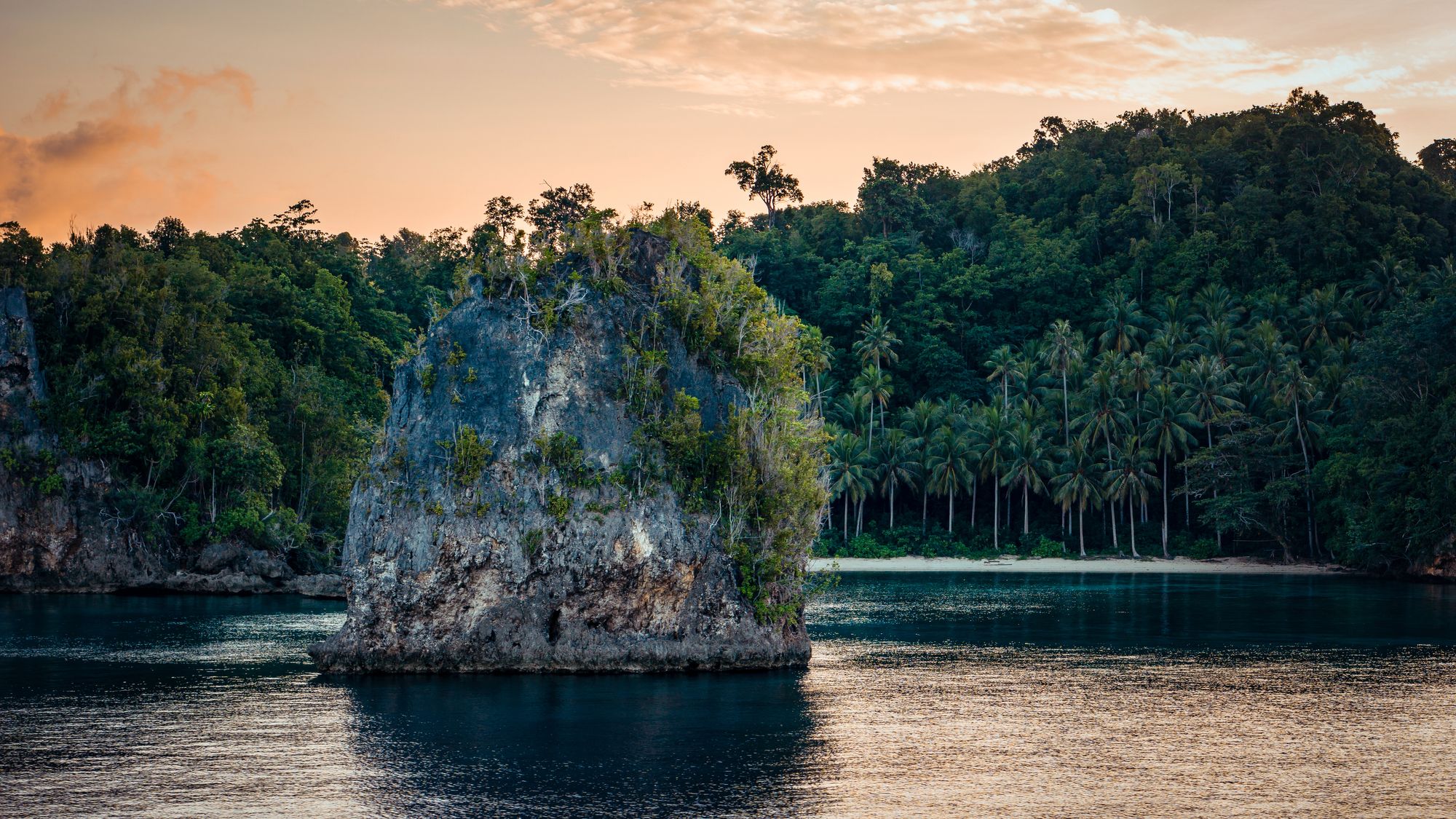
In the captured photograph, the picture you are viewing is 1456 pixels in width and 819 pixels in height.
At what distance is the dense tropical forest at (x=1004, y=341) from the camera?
64.4m

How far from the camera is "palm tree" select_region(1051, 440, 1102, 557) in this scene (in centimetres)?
8531

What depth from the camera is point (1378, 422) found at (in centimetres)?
7044

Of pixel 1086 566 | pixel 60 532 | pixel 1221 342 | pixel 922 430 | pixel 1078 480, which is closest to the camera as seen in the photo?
pixel 60 532

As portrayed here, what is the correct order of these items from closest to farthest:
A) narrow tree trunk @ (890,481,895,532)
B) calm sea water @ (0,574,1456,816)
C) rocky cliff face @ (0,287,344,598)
Answer: calm sea water @ (0,574,1456,816) → rocky cliff face @ (0,287,344,598) → narrow tree trunk @ (890,481,895,532)

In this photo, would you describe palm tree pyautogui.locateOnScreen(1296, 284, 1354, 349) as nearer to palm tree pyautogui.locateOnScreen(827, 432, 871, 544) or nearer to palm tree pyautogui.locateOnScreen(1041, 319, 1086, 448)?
palm tree pyautogui.locateOnScreen(1041, 319, 1086, 448)

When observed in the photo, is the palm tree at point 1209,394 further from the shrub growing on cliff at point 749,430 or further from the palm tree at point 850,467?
the shrub growing on cliff at point 749,430

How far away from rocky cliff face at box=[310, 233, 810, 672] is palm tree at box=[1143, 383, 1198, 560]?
192ft

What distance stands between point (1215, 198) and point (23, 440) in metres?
102

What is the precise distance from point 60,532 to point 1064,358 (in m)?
69.2

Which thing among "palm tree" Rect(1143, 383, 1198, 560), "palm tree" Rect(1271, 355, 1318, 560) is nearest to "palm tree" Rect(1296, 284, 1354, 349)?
"palm tree" Rect(1271, 355, 1318, 560)

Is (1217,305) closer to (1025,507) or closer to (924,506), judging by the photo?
(1025,507)

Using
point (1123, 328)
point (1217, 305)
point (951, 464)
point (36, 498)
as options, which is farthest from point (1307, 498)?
point (36, 498)

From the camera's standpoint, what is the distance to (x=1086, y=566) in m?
83.8

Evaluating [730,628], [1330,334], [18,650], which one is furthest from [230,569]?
[1330,334]
